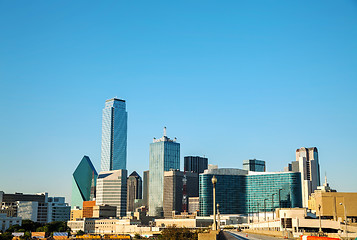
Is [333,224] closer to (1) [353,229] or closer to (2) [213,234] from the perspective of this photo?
(1) [353,229]

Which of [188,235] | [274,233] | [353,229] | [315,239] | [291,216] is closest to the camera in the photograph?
[315,239]

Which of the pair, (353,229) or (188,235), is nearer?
(188,235)

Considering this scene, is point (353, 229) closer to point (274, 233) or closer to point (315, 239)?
point (274, 233)

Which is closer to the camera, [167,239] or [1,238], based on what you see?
[167,239]

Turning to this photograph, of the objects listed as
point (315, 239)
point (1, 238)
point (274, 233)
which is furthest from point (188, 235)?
point (1, 238)

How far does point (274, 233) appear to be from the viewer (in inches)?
4668

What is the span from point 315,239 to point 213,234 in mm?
26999

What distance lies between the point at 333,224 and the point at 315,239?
115040mm

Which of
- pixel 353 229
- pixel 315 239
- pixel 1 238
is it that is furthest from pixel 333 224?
pixel 1 238

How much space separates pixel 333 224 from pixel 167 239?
75.3m

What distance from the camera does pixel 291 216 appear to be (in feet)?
639

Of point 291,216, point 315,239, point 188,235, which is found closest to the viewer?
point 315,239

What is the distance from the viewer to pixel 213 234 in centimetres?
5250

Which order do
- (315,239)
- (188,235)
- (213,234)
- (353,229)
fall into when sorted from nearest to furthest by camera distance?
(213,234)
(315,239)
(188,235)
(353,229)
